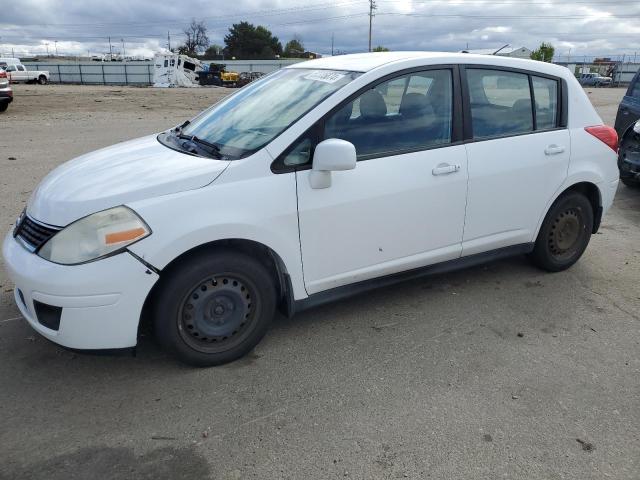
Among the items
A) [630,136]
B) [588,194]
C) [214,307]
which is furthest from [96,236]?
[630,136]

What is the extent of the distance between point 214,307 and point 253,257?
14.6 inches

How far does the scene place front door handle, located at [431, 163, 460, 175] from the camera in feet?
12.0

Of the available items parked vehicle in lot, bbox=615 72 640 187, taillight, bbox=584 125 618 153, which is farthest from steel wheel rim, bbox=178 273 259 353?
parked vehicle in lot, bbox=615 72 640 187

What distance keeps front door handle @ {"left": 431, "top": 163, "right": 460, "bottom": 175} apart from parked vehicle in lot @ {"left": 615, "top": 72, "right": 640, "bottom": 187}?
4.66 m

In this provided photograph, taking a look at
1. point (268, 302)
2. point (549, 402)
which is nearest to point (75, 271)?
point (268, 302)

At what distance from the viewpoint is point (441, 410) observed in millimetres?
2859

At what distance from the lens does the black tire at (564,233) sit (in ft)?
14.7

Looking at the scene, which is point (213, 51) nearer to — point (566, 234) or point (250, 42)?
point (250, 42)

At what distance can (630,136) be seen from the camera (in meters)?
7.54

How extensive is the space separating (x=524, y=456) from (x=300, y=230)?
1671 millimetres

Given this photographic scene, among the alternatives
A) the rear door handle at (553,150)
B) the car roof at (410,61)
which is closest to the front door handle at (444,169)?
the car roof at (410,61)

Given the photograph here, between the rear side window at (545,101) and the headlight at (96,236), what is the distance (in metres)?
3.14

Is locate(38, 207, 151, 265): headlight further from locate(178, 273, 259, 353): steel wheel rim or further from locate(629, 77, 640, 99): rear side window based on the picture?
locate(629, 77, 640, 99): rear side window

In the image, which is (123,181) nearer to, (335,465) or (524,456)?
(335,465)
